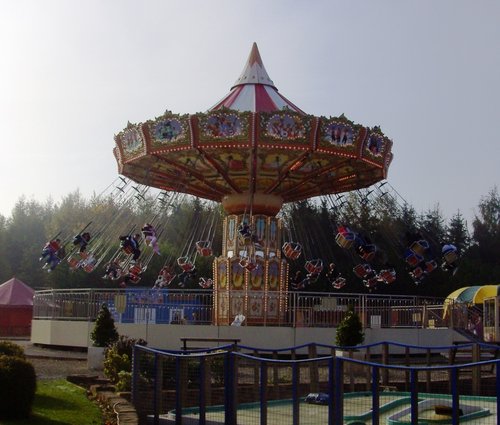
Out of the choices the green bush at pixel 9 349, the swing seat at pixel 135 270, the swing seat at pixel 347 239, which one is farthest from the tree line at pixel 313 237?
the green bush at pixel 9 349

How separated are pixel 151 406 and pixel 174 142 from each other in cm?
1299

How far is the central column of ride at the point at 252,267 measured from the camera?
78.9 ft

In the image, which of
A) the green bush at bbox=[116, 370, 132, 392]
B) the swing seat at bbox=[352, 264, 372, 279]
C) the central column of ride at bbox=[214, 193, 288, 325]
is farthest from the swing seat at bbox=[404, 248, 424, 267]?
the green bush at bbox=[116, 370, 132, 392]

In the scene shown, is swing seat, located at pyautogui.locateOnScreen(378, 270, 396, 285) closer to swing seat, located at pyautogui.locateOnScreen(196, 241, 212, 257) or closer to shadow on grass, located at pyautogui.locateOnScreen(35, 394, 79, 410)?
swing seat, located at pyautogui.locateOnScreen(196, 241, 212, 257)

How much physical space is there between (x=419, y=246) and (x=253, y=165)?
18.9 ft

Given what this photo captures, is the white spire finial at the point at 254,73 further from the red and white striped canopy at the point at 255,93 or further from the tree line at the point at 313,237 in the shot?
the tree line at the point at 313,237

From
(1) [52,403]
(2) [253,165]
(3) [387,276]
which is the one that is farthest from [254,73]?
(1) [52,403]

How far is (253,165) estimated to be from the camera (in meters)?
24.1

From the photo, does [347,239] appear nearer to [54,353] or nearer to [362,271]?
[362,271]

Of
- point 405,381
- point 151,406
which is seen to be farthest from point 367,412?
point 405,381

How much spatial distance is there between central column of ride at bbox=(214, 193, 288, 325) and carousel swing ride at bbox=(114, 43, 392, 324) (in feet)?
0.11

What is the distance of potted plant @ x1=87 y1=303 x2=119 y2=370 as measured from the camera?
17.8 m

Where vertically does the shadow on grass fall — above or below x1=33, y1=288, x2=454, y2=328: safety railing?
below

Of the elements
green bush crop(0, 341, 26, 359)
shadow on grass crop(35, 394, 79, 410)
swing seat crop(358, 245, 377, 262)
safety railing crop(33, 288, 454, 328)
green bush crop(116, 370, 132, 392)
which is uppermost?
swing seat crop(358, 245, 377, 262)
